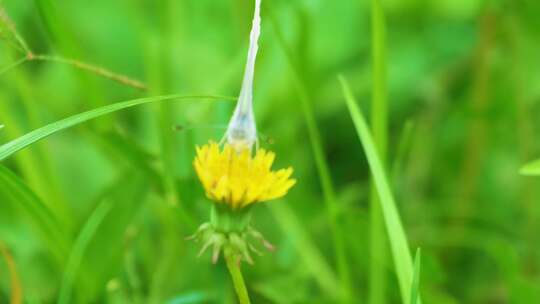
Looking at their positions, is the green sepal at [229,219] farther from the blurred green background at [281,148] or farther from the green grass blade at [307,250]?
the green grass blade at [307,250]

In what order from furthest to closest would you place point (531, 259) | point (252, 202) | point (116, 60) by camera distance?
point (116, 60)
point (531, 259)
point (252, 202)

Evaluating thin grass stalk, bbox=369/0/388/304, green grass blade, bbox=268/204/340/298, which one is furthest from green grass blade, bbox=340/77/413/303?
green grass blade, bbox=268/204/340/298

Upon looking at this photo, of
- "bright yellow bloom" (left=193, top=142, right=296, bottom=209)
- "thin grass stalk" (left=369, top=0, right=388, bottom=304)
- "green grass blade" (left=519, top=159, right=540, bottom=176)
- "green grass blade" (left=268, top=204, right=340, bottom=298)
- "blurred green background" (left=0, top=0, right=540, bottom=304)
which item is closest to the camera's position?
"bright yellow bloom" (left=193, top=142, right=296, bottom=209)

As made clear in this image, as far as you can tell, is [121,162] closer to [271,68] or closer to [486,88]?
[271,68]

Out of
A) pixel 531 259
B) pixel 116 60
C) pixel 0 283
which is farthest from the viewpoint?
pixel 116 60

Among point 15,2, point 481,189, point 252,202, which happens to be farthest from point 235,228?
point 15,2

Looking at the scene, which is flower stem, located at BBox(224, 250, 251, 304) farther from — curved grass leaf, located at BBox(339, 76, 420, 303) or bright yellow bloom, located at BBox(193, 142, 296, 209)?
curved grass leaf, located at BBox(339, 76, 420, 303)
